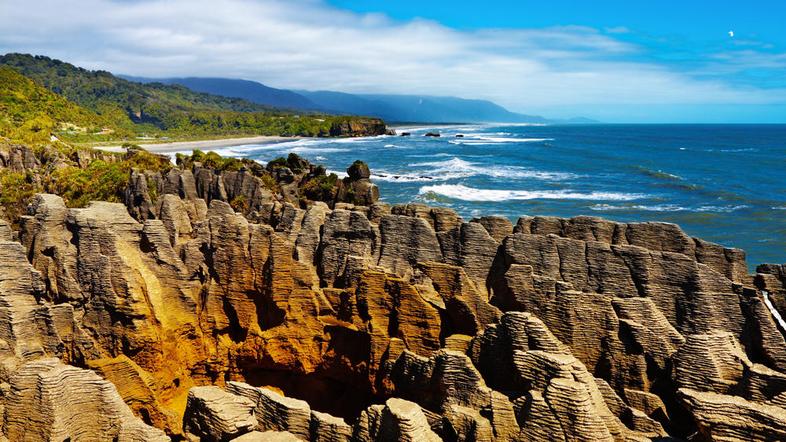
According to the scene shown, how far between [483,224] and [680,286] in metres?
3.91

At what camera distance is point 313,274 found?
432 inches

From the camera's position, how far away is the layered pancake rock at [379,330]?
7008 mm

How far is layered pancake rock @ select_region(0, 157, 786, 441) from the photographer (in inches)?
276

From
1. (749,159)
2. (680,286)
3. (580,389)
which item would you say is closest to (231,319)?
(580,389)

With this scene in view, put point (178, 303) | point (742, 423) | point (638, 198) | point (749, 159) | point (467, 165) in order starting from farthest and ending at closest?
point (749, 159)
point (467, 165)
point (638, 198)
point (178, 303)
point (742, 423)

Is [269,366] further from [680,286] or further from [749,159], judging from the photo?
[749,159]

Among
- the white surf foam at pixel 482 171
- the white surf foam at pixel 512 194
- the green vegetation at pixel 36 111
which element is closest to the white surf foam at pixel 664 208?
the white surf foam at pixel 512 194

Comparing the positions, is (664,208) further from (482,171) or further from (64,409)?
(64,409)

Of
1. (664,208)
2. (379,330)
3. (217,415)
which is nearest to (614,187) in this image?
(664,208)

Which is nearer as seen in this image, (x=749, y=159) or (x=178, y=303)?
(x=178, y=303)

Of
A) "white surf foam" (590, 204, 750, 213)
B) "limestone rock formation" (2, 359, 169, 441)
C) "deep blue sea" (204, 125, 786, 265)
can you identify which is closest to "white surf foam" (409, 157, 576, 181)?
"deep blue sea" (204, 125, 786, 265)

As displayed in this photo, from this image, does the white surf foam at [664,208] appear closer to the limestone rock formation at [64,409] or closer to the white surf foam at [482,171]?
the white surf foam at [482,171]

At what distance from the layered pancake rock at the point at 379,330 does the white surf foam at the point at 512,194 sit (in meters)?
40.8

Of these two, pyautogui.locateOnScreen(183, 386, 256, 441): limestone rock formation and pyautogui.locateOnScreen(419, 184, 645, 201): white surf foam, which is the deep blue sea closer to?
pyautogui.locateOnScreen(419, 184, 645, 201): white surf foam
